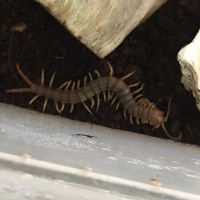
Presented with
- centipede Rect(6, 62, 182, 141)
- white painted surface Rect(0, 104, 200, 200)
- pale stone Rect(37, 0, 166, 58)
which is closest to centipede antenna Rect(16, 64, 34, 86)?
centipede Rect(6, 62, 182, 141)

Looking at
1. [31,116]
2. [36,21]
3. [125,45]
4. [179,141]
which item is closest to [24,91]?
[31,116]

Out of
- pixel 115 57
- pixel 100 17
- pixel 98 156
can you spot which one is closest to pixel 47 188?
pixel 98 156

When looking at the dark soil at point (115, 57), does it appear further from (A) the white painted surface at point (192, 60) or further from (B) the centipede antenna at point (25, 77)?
(A) the white painted surface at point (192, 60)

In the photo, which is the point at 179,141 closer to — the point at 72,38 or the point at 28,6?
the point at 72,38

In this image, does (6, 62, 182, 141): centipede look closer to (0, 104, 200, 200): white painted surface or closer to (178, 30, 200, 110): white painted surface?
(0, 104, 200, 200): white painted surface

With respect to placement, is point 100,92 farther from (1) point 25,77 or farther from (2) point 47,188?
(2) point 47,188
